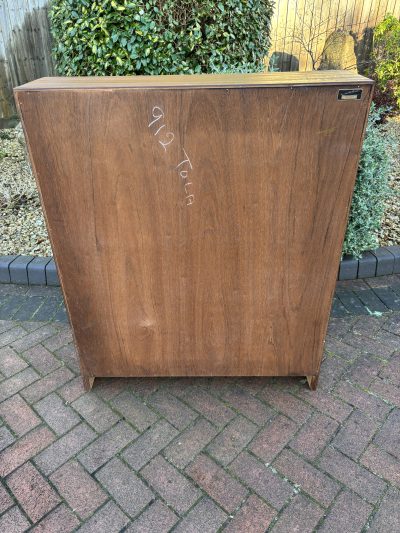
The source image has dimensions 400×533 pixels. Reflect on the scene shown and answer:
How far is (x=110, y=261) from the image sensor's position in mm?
1832

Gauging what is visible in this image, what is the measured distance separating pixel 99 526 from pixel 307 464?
91 centimetres

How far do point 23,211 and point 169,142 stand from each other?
2756 millimetres

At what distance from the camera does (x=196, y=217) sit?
170cm

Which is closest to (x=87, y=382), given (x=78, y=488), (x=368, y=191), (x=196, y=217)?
(x=78, y=488)

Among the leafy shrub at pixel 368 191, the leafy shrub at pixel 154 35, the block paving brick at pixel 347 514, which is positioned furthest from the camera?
the leafy shrub at pixel 368 191

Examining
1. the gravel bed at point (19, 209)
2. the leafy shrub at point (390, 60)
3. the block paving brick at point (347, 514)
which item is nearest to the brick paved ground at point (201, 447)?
the block paving brick at point (347, 514)

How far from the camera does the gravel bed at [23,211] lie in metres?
3.35

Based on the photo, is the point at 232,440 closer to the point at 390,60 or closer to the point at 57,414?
the point at 57,414

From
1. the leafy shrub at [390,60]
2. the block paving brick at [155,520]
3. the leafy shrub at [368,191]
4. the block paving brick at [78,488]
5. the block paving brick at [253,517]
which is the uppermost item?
the leafy shrub at [390,60]

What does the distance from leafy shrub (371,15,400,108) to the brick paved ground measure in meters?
4.31

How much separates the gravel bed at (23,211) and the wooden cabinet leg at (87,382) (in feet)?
4.56

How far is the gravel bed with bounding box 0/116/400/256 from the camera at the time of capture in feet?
11.0

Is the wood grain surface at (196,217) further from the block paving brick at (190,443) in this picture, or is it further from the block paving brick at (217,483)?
the block paving brick at (217,483)

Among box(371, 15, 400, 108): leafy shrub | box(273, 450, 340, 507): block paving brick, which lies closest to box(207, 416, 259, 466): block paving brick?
box(273, 450, 340, 507): block paving brick
